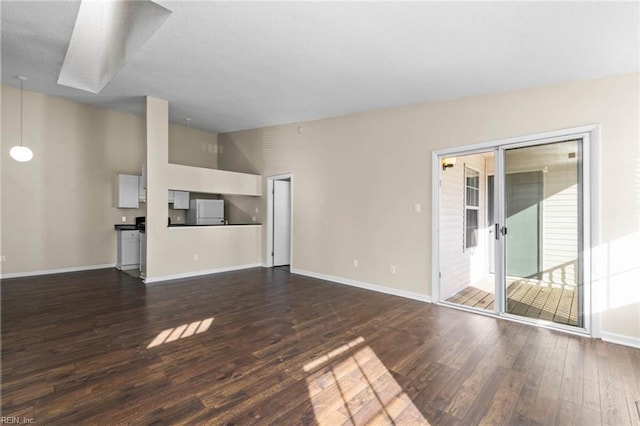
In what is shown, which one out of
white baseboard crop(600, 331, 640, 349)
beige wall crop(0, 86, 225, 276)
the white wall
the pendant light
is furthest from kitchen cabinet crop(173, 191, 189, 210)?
white baseboard crop(600, 331, 640, 349)

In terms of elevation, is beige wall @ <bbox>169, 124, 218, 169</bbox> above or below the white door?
above

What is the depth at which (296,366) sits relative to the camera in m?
2.51

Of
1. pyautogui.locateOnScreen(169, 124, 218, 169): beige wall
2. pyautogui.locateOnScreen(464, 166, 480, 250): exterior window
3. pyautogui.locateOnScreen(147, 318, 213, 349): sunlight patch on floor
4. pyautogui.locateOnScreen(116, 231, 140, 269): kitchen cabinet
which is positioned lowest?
pyautogui.locateOnScreen(147, 318, 213, 349): sunlight patch on floor

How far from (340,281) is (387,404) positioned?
11.3ft

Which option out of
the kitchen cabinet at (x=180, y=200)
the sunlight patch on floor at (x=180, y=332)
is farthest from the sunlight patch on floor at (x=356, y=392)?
the kitchen cabinet at (x=180, y=200)

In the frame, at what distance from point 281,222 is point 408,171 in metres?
3.38

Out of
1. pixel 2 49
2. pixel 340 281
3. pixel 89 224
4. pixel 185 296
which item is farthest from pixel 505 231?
pixel 89 224

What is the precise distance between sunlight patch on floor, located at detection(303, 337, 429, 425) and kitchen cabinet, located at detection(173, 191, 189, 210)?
5.66 m

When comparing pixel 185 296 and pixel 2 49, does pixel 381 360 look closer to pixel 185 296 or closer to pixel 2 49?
pixel 185 296

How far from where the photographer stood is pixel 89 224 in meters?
6.18

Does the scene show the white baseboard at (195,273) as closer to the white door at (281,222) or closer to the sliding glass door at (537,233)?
the white door at (281,222)

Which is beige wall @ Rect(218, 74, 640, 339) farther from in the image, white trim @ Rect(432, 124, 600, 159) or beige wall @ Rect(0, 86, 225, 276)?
beige wall @ Rect(0, 86, 225, 276)

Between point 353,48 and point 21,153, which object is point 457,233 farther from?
point 21,153

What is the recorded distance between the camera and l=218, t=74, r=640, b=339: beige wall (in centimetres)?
314
